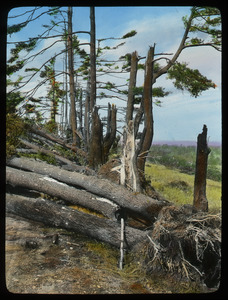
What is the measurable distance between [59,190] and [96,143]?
595 mm

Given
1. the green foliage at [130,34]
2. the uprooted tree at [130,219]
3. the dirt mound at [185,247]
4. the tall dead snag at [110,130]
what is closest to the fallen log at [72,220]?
the uprooted tree at [130,219]

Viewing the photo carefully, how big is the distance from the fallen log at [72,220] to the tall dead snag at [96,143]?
0.57 meters

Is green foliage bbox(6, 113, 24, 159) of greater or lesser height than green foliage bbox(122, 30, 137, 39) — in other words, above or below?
below

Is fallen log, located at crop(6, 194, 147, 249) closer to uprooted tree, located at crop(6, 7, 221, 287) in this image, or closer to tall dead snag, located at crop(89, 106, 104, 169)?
uprooted tree, located at crop(6, 7, 221, 287)

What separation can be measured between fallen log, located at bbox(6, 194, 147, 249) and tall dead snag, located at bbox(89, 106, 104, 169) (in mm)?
573

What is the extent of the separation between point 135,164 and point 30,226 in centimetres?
122

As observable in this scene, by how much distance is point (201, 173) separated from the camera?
227 centimetres

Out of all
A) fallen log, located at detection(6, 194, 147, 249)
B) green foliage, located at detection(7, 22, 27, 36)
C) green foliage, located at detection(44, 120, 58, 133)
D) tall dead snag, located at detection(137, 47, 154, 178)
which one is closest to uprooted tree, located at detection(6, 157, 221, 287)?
fallen log, located at detection(6, 194, 147, 249)

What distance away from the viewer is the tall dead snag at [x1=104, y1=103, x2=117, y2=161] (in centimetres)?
260

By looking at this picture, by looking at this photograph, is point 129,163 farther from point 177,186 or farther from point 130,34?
point 130,34

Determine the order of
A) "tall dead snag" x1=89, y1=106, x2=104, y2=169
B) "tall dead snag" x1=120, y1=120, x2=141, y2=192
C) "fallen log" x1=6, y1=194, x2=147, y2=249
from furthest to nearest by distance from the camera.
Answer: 1. "tall dead snag" x1=120, y1=120, x2=141, y2=192
2. "tall dead snag" x1=89, y1=106, x2=104, y2=169
3. "fallen log" x1=6, y1=194, x2=147, y2=249

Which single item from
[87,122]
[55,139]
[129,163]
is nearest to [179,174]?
[129,163]
